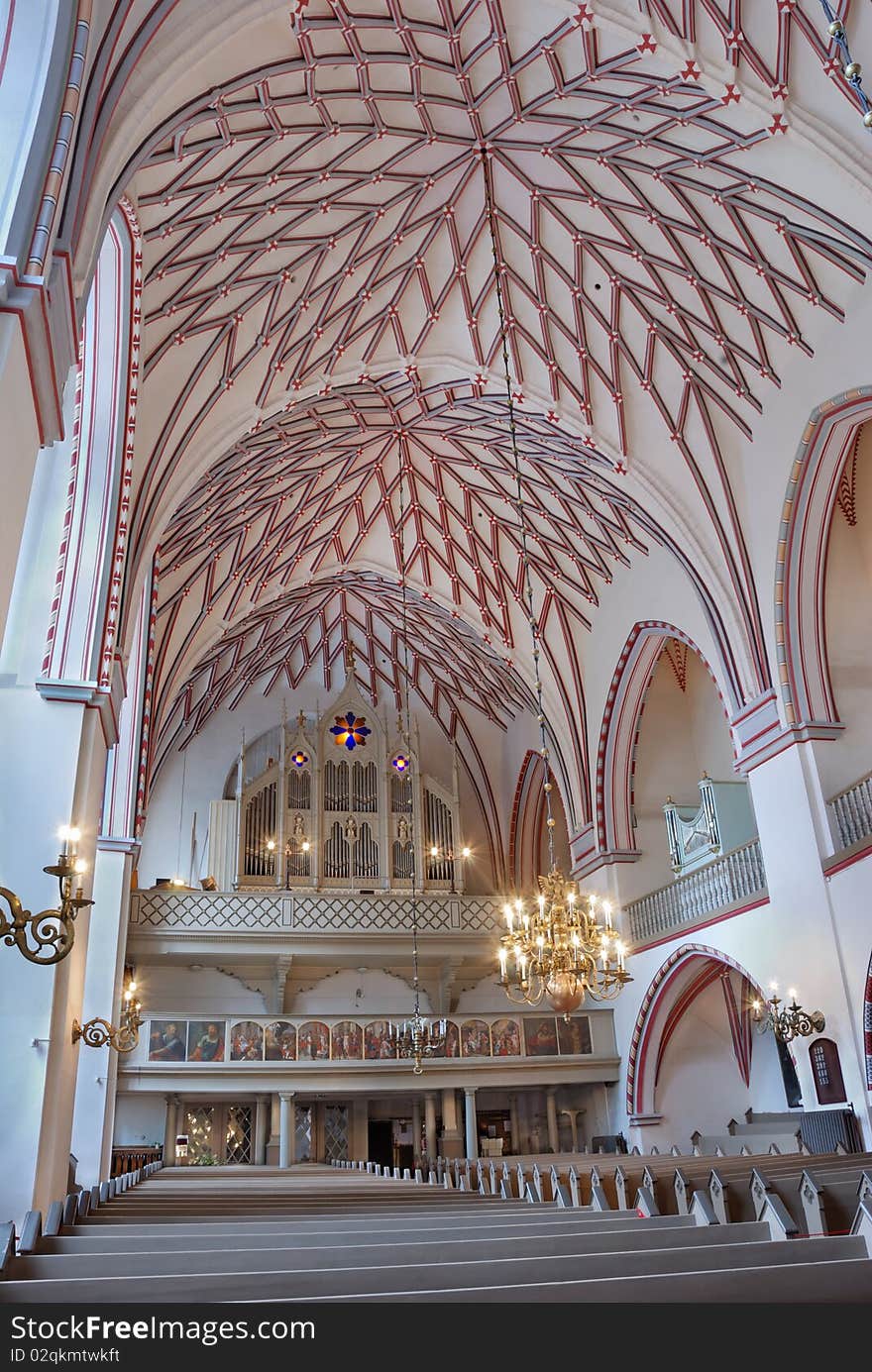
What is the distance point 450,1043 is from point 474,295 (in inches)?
539

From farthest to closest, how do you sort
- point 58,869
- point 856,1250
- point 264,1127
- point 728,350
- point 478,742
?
point 478,742, point 264,1127, point 728,350, point 58,869, point 856,1250

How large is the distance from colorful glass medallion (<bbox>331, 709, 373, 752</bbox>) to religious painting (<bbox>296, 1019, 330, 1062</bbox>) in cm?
682

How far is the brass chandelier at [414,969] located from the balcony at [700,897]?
14.1 ft

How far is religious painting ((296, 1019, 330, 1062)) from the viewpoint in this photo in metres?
19.2

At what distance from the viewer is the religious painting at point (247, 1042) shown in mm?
18984

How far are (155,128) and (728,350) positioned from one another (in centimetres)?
839

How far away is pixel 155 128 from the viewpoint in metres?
9.28

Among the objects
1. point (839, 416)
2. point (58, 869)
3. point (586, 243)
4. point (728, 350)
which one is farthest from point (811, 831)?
point (58, 869)

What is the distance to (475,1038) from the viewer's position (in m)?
20.0

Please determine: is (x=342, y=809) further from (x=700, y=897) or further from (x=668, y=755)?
(x=700, y=897)

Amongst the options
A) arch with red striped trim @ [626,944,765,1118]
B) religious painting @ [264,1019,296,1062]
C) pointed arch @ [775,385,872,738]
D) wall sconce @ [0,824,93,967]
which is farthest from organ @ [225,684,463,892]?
wall sconce @ [0,824,93,967]

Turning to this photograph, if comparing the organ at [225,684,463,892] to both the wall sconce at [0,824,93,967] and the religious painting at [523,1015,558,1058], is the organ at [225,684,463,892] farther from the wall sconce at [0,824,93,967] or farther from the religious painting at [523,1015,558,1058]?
the wall sconce at [0,824,93,967]

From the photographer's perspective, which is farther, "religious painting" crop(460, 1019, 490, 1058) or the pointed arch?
"religious painting" crop(460, 1019, 490, 1058)

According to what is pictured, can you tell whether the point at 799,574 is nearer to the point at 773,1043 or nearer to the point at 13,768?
the point at 773,1043
